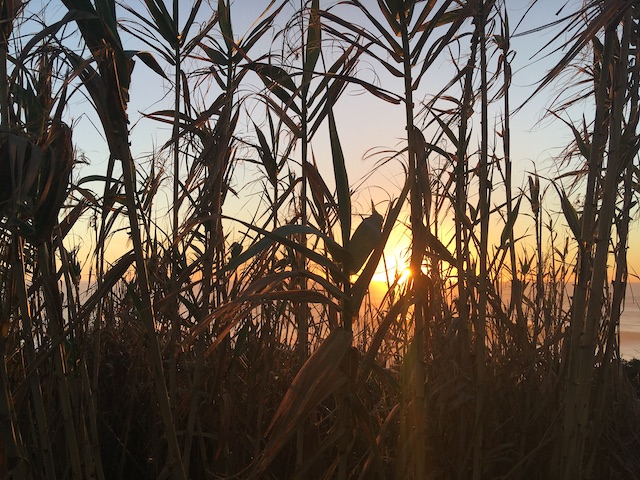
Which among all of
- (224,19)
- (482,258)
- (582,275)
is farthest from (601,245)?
(224,19)

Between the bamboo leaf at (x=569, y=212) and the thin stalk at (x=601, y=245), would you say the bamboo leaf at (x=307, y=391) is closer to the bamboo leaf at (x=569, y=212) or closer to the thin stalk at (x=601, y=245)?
the thin stalk at (x=601, y=245)

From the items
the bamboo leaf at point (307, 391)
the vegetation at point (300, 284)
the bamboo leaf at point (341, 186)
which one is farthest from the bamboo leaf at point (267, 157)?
the bamboo leaf at point (307, 391)

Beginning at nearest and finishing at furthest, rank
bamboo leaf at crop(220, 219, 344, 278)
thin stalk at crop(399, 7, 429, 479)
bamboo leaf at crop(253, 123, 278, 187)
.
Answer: bamboo leaf at crop(220, 219, 344, 278) → thin stalk at crop(399, 7, 429, 479) → bamboo leaf at crop(253, 123, 278, 187)

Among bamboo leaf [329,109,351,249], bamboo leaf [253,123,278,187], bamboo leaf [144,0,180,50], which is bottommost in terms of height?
bamboo leaf [329,109,351,249]

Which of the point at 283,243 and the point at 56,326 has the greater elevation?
the point at 283,243

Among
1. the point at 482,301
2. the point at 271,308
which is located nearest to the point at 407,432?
the point at 482,301

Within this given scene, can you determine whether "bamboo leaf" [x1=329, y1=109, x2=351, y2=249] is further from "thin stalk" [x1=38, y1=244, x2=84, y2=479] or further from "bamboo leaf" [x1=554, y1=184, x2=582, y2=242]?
"bamboo leaf" [x1=554, y1=184, x2=582, y2=242]

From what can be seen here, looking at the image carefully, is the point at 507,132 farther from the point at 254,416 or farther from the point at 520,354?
the point at 254,416

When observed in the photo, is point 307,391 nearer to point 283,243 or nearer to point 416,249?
point 283,243

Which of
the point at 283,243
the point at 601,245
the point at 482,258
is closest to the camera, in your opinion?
the point at 283,243

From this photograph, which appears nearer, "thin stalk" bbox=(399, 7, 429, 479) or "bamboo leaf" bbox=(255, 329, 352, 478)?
"bamboo leaf" bbox=(255, 329, 352, 478)

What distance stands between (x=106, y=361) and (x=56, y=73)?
1.60 meters


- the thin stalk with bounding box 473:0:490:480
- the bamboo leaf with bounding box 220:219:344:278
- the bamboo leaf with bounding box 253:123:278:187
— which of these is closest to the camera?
the bamboo leaf with bounding box 220:219:344:278

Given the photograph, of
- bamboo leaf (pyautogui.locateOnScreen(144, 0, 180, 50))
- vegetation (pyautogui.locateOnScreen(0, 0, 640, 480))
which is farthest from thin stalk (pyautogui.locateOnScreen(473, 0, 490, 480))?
bamboo leaf (pyautogui.locateOnScreen(144, 0, 180, 50))
